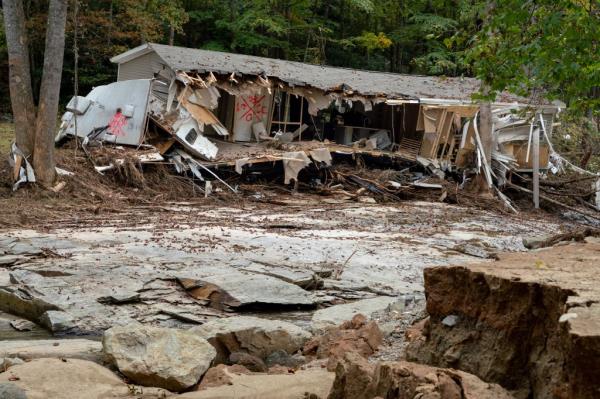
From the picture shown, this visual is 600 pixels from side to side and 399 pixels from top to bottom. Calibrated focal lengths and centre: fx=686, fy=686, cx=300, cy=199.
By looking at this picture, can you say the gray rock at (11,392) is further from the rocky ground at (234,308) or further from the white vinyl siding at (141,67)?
the white vinyl siding at (141,67)

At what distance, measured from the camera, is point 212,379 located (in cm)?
570

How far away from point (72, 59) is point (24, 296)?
82.9 ft

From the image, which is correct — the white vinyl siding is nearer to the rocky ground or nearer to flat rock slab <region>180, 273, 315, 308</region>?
the rocky ground

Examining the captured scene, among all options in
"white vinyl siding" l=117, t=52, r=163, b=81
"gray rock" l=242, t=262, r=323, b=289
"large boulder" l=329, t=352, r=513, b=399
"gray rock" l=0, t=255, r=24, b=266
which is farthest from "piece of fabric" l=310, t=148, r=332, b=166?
"large boulder" l=329, t=352, r=513, b=399

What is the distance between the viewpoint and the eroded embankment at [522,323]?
3006 mm

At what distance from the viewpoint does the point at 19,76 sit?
16781 mm

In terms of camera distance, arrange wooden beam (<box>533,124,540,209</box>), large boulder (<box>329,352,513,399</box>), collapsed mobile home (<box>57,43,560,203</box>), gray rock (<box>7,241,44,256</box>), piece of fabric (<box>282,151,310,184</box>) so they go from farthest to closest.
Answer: wooden beam (<box>533,124,540,209</box>)
piece of fabric (<box>282,151,310,184</box>)
collapsed mobile home (<box>57,43,560,203</box>)
gray rock (<box>7,241,44,256</box>)
large boulder (<box>329,352,513,399</box>)

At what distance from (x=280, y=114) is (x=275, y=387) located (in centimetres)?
2202

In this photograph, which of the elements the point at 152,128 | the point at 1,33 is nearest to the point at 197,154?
the point at 152,128

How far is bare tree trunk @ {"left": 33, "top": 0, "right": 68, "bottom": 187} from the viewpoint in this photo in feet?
54.1

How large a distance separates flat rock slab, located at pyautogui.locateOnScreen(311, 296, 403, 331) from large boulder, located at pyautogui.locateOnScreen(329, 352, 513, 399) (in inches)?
111

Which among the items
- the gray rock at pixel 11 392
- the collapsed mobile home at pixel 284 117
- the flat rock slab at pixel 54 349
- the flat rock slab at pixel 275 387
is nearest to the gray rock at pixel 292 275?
the flat rock slab at pixel 54 349

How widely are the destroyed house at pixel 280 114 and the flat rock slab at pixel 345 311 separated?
12.2 m

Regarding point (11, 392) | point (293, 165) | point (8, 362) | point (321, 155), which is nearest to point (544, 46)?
point (8, 362)
